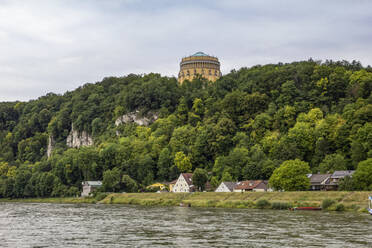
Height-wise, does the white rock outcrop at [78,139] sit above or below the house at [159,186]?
above

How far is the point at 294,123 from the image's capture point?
373 ft

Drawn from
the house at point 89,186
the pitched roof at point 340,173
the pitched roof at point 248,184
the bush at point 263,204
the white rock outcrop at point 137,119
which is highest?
the white rock outcrop at point 137,119

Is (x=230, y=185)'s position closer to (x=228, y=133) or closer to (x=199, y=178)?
(x=199, y=178)

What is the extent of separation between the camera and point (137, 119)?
161 meters

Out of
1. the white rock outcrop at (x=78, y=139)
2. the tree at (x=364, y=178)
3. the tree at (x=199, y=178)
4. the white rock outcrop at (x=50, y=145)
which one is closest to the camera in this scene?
the tree at (x=364, y=178)

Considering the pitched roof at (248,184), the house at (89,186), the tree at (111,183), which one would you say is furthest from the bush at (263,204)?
the house at (89,186)

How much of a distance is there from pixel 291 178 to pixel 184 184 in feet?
103

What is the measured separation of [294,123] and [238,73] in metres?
54.7

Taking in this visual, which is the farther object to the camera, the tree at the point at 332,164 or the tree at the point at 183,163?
the tree at the point at 183,163

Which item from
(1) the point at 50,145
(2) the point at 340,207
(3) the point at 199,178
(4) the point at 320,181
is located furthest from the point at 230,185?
(1) the point at 50,145

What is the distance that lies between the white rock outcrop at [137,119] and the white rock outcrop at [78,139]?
14.0 meters

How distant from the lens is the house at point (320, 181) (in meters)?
86.6

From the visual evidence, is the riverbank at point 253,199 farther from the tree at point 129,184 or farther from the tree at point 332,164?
the tree at point 332,164

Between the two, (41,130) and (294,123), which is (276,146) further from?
(41,130)
